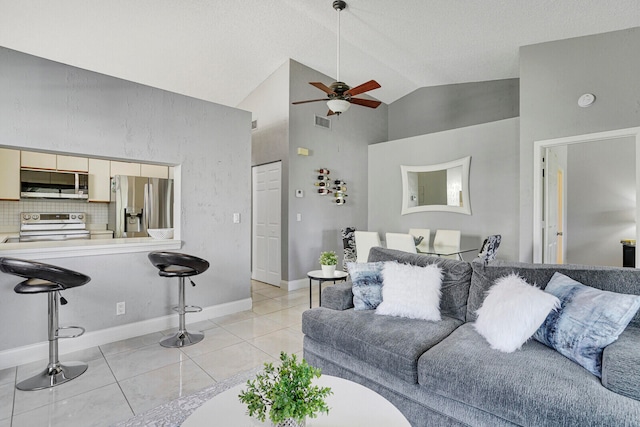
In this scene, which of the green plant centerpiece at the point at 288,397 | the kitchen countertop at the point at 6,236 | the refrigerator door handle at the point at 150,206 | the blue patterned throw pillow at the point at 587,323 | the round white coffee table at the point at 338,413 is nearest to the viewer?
the green plant centerpiece at the point at 288,397

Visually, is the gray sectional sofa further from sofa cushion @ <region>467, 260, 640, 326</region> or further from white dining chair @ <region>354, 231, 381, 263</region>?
white dining chair @ <region>354, 231, 381, 263</region>

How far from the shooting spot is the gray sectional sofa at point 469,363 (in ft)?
4.34

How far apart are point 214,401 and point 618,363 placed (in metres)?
1.73

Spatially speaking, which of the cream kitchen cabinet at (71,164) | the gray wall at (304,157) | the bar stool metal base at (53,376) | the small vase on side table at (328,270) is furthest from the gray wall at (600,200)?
the cream kitchen cabinet at (71,164)

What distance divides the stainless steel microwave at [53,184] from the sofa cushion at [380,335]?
181 inches

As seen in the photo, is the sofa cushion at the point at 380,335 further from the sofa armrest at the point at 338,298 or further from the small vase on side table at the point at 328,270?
the small vase on side table at the point at 328,270

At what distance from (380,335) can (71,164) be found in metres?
5.40

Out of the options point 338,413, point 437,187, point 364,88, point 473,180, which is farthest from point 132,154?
point 473,180

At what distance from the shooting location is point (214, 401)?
1364mm

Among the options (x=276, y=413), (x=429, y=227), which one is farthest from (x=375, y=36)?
(x=276, y=413)

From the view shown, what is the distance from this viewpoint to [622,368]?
1.34m

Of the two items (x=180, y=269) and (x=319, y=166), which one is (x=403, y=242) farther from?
(x=180, y=269)

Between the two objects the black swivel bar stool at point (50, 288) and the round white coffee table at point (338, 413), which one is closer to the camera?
the round white coffee table at point (338, 413)

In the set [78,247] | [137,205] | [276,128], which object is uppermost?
[276,128]
